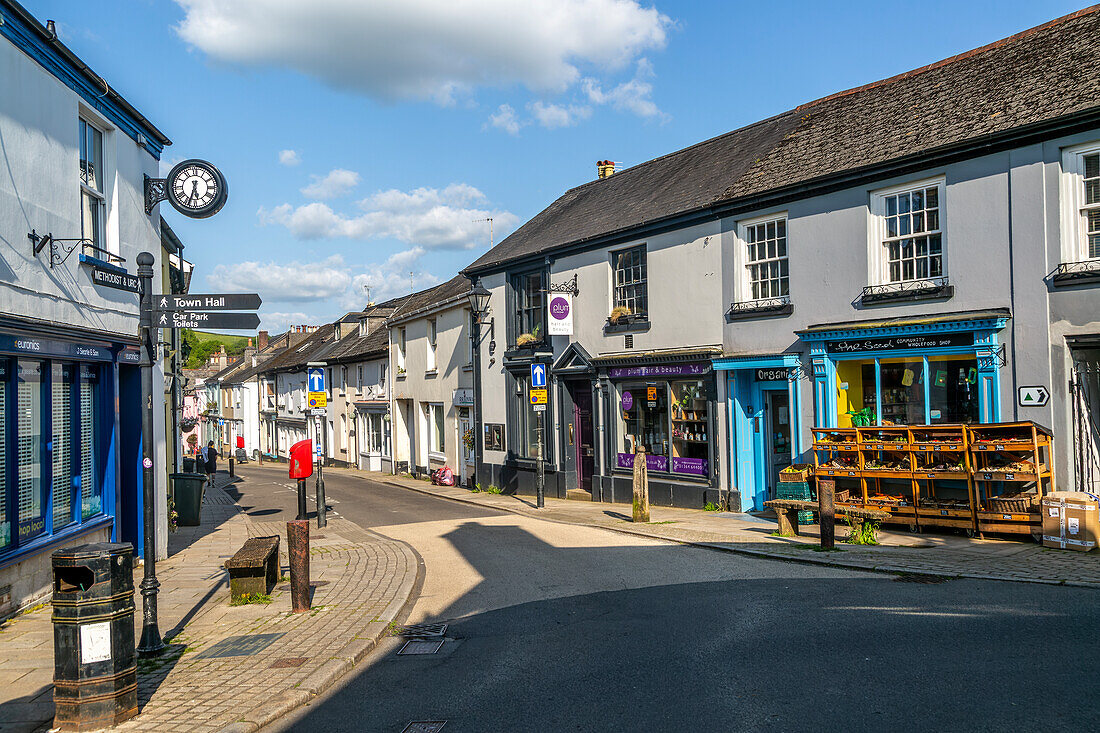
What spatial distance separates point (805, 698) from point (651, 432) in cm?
1392

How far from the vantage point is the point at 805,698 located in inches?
238

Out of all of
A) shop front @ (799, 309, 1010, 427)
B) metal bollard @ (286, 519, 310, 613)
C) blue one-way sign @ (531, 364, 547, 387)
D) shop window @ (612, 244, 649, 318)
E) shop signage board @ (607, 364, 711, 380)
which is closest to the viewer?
metal bollard @ (286, 519, 310, 613)

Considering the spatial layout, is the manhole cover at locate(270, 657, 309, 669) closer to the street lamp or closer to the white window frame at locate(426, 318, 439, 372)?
the street lamp

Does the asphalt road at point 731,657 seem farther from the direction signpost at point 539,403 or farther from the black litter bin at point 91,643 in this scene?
the direction signpost at point 539,403

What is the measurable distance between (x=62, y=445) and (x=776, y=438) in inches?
507

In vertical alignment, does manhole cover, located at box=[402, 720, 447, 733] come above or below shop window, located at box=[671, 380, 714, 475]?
below

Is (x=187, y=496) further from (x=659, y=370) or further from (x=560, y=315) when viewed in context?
(x=659, y=370)

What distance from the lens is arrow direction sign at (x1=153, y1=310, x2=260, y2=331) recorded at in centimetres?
830

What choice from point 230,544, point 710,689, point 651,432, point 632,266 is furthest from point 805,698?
point 632,266

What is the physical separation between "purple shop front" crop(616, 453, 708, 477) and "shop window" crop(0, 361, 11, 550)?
12995mm

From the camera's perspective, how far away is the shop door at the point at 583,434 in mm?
22047

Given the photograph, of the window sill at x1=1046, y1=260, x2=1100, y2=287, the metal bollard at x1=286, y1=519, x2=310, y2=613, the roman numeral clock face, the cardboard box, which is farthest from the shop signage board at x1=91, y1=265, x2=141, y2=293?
the window sill at x1=1046, y1=260, x2=1100, y2=287

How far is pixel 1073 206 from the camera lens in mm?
12258

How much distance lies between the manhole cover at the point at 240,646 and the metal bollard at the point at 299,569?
1.01 m
